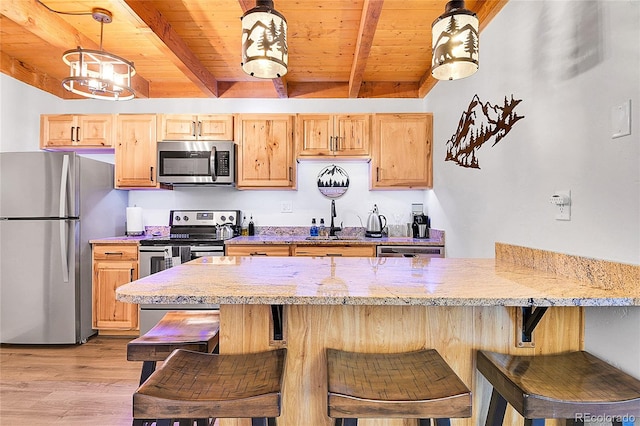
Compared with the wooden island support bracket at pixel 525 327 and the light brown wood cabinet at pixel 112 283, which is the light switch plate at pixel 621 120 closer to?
the wooden island support bracket at pixel 525 327

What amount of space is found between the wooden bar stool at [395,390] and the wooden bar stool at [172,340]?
608 millimetres

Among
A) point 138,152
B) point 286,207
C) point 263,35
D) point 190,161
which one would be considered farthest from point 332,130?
point 263,35

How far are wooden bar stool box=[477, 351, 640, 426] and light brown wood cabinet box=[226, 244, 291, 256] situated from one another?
225 cm

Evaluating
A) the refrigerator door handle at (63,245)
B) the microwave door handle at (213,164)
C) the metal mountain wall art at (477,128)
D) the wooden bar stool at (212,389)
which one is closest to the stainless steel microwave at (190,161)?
the microwave door handle at (213,164)

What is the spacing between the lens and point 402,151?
358 centimetres

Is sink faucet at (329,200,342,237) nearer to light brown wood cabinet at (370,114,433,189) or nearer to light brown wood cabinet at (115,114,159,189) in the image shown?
light brown wood cabinet at (370,114,433,189)

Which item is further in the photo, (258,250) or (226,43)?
(258,250)

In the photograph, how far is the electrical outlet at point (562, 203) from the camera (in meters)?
1.46

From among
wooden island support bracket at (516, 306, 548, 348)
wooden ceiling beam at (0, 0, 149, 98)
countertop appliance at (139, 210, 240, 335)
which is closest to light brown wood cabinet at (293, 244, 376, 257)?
countertop appliance at (139, 210, 240, 335)

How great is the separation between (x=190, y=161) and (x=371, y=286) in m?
2.91

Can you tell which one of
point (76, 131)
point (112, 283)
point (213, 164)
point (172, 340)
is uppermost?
point (76, 131)

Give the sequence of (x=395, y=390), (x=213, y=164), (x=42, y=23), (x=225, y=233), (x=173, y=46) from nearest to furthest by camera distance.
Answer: (x=395, y=390) → (x=42, y=23) → (x=173, y=46) → (x=213, y=164) → (x=225, y=233)

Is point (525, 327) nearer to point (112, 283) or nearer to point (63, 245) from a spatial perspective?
point (112, 283)

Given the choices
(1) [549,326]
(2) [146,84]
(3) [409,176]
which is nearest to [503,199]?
(1) [549,326]
